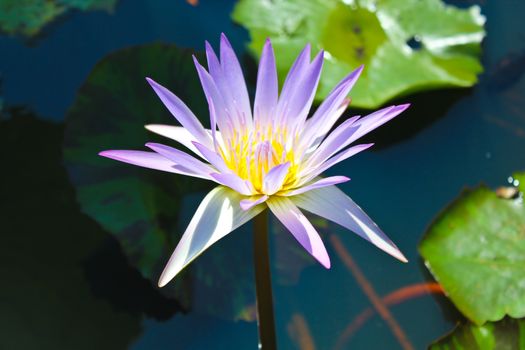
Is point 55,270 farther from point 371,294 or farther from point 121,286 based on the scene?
point 371,294

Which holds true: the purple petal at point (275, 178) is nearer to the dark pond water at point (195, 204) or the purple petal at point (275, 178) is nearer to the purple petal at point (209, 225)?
the purple petal at point (209, 225)

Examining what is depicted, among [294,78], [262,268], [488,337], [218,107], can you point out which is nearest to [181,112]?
[218,107]

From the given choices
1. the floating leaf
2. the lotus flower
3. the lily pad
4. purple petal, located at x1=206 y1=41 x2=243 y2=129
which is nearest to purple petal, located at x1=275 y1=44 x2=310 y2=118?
the lotus flower

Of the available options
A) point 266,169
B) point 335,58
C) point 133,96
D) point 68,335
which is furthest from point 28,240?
point 335,58

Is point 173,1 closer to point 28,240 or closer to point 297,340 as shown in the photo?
point 28,240

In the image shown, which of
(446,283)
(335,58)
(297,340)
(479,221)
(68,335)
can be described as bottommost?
(68,335)

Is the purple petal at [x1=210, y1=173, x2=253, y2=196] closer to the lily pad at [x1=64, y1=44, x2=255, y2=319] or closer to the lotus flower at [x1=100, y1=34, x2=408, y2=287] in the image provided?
the lotus flower at [x1=100, y1=34, x2=408, y2=287]
